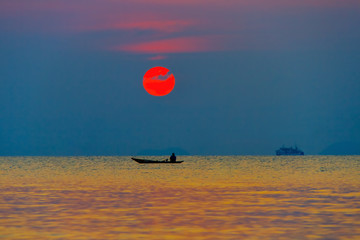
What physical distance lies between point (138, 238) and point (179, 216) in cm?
712

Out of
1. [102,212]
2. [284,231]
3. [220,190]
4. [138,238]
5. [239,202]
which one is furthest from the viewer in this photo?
[220,190]

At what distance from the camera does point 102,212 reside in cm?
3512

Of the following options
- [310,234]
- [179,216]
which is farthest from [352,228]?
[179,216]

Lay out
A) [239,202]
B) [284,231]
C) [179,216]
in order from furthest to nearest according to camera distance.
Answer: [239,202]
[179,216]
[284,231]

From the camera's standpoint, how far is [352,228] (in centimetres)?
2856

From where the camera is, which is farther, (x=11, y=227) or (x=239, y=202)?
(x=239, y=202)

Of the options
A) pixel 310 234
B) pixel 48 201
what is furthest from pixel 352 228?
pixel 48 201

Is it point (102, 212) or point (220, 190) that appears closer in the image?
point (102, 212)

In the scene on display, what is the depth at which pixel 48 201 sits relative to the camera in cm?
4197

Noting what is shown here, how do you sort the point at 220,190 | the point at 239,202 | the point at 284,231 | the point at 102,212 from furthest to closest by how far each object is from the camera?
the point at 220,190, the point at 239,202, the point at 102,212, the point at 284,231

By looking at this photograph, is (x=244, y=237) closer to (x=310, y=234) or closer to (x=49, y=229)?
(x=310, y=234)

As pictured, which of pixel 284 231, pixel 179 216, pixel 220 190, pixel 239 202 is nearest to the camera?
pixel 284 231

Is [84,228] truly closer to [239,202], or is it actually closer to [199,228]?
[199,228]

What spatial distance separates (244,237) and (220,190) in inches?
981
